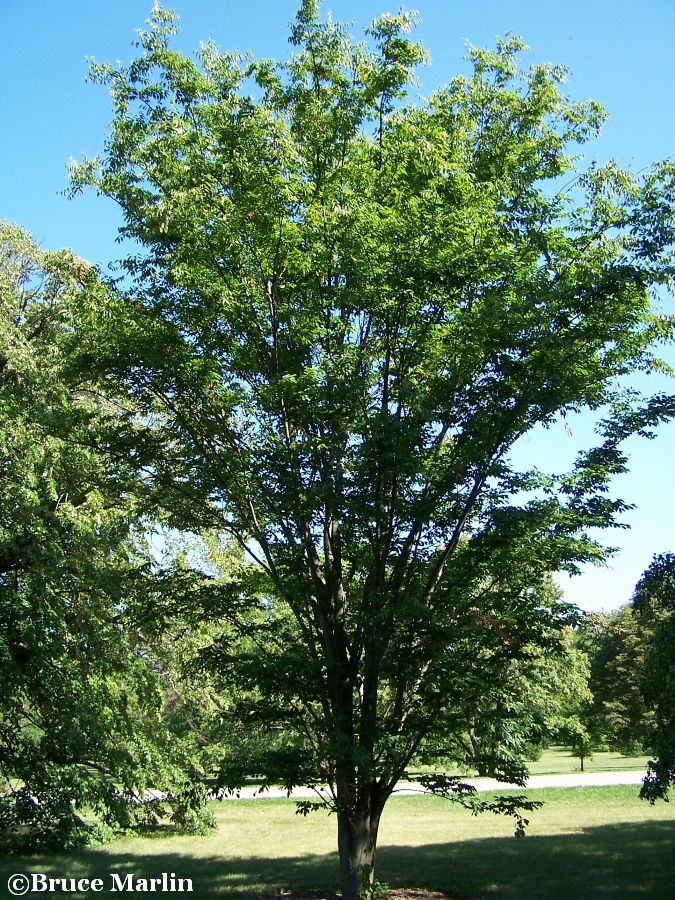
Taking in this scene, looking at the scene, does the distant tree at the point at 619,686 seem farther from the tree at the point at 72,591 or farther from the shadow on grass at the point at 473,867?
the tree at the point at 72,591

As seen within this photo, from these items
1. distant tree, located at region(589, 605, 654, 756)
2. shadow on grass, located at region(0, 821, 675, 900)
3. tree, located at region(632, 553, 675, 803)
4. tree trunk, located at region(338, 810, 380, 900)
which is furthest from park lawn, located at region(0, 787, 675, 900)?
distant tree, located at region(589, 605, 654, 756)

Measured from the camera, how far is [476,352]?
27.1ft

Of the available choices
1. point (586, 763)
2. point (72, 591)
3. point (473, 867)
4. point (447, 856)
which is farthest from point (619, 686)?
point (72, 591)

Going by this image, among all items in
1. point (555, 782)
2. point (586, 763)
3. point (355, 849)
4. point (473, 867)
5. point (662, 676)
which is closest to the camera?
point (662, 676)

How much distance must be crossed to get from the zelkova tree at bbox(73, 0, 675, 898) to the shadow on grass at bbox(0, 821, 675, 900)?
1.92m

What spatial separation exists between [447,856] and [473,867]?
4.03ft

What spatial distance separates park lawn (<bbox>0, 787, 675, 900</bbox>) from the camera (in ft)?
32.7

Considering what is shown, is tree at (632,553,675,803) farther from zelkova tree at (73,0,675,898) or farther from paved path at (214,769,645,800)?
paved path at (214,769,645,800)

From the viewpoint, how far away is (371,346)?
373 inches

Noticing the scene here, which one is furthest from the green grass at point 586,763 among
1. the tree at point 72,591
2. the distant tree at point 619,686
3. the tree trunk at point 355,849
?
the tree at point 72,591

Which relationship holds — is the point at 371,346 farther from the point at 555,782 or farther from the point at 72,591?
the point at 555,782

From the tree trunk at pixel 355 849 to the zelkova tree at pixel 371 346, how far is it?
3 centimetres

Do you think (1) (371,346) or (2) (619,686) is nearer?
(1) (371,346)

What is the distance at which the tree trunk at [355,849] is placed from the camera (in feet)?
28.8
